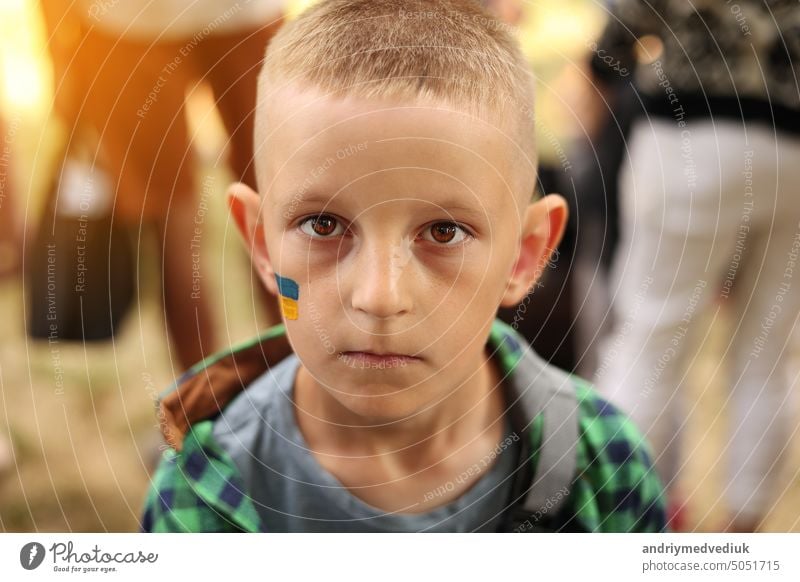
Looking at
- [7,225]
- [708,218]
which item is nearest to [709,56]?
[708,218]

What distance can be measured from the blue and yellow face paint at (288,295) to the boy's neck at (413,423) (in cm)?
4

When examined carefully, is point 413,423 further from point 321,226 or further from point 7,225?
point 7,225

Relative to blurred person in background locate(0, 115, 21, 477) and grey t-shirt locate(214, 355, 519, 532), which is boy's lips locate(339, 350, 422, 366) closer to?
grey t-shirt locate(214, 355, 519, 532)

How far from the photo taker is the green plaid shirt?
535mm

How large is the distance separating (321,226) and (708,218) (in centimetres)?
28

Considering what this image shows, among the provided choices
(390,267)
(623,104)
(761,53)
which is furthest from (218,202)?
(761,53)

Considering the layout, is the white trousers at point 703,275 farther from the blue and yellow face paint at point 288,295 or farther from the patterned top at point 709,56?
the blue and yellow face paint at point 288,295

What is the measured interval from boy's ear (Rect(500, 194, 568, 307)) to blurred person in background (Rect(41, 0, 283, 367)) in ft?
0.54

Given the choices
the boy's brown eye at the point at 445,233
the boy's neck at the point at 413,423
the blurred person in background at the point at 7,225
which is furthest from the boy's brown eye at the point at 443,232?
the blurred person in background at the point at 7,225

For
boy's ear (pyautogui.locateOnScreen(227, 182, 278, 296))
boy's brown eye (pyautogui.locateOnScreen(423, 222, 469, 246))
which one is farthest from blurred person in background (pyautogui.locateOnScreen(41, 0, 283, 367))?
boy's brown eye (pyautogui.locateOnScreen(423, 222, 469, 246))

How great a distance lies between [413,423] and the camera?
1.76 feet
